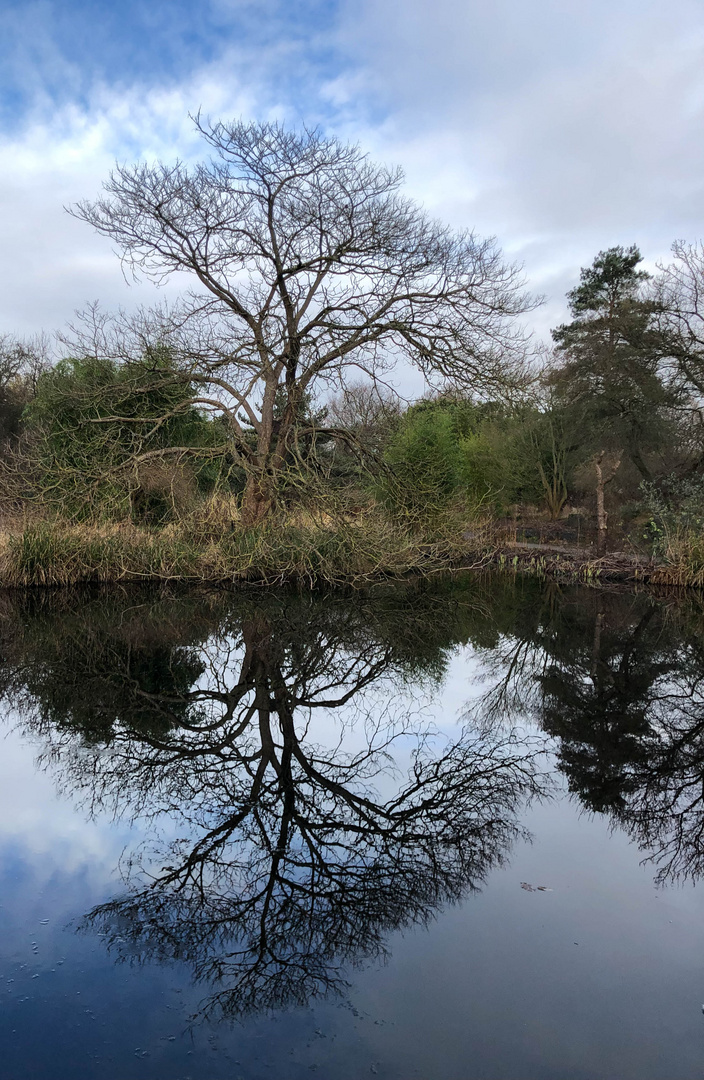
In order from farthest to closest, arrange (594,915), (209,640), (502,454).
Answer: (502,454) < (209,640) < (594,915)

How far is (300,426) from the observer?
15.3 metres

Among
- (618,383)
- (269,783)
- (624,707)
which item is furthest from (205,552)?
(618,383)

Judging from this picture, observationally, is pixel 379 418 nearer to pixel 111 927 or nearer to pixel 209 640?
pixel 209 640

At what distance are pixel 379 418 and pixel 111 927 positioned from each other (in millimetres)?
11564

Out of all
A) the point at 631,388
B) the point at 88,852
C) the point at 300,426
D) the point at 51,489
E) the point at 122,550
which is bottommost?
the point at 88,852

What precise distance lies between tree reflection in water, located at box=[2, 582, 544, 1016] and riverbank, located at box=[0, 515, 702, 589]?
11.6 ft

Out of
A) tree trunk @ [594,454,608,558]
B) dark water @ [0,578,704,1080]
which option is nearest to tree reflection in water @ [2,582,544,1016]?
dark water @ [0,578,704,1080]

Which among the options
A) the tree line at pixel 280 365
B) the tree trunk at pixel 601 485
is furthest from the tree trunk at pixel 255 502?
the tree trunk at pixel 601 485

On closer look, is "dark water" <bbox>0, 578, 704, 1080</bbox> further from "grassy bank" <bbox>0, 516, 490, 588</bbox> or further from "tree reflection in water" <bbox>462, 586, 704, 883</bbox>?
Answer: "grassy bank" <bbox>0, 516, 490, 588</bbox>

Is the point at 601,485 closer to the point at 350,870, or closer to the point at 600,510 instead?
the point at 600,510

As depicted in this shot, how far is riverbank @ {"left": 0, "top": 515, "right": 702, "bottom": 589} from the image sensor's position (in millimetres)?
12422

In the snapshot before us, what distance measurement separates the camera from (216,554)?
42.1 ft

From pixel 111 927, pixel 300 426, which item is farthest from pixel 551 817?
pixel 300 426

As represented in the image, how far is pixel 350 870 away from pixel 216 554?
9633mm
